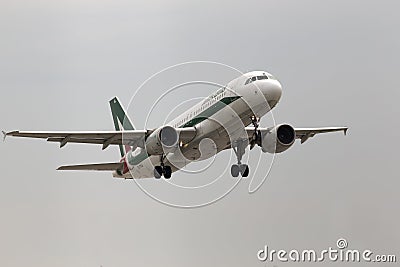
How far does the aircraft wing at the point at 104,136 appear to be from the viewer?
122 ft

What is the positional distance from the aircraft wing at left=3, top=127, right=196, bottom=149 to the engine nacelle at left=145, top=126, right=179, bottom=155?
0.57 meters

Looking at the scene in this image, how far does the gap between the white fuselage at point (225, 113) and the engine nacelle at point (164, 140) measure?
907 mm

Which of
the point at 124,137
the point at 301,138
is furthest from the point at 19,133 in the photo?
the point at 301,138

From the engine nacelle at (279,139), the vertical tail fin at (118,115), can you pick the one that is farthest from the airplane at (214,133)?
the vertical tail fin at (118,115)

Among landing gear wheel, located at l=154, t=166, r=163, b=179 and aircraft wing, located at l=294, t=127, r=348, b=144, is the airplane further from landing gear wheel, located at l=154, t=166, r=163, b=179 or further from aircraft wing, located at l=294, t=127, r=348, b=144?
aircraft wing, located at l=294, t=127, r=348, b=144

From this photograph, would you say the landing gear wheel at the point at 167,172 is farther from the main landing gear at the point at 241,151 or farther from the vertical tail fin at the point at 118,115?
the vertical tail fin at the point at 118,115

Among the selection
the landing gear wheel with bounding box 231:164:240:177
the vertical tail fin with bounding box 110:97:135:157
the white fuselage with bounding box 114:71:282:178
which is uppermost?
the vertical tail fin with bounding box 110:97:135:157

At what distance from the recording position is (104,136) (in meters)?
38.7

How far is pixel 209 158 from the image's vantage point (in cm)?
3806

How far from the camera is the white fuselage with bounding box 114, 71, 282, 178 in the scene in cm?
3528

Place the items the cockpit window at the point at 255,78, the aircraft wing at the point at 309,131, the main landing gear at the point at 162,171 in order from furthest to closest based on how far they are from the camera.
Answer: the aircraft wing at the point at 309,131
the main landing gear at the point at 162,171
the cockpit window at the point at 255,78

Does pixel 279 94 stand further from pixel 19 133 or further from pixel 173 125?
pixel 19 133

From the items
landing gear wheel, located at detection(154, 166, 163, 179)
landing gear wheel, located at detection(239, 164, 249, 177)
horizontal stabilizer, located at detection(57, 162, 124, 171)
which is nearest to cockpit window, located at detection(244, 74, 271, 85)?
landing gear wheel, located at detection(239, 164, 249, 177)

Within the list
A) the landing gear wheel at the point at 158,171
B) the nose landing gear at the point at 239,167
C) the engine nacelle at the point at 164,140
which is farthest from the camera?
the landing gear wheel at the point at 158,171
